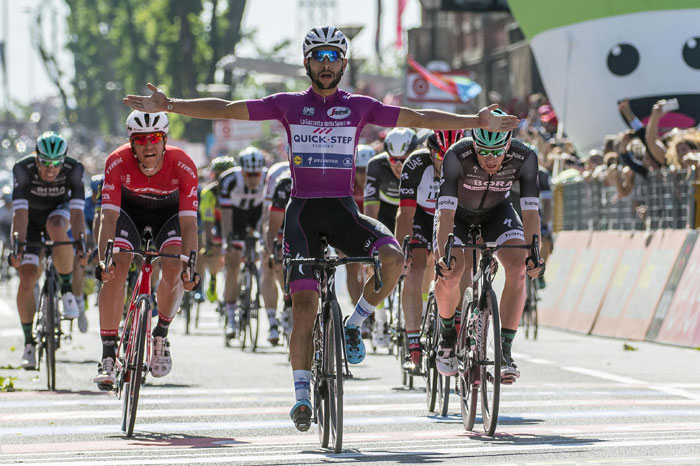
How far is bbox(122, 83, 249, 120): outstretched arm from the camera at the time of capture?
9469 mm

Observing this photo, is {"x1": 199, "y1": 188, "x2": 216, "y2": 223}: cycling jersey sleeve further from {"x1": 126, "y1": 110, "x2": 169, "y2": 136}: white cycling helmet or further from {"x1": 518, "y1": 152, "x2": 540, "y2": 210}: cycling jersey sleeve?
{"x1": 518, "y1": 152, "x2": 540, "y2": 210}: cycling jersey sleeve

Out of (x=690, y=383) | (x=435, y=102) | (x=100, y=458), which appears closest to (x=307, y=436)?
(x=100, y=458)

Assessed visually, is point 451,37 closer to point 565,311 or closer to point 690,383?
point 565,311

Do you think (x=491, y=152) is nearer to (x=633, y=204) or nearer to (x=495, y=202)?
(x=495, y=202)

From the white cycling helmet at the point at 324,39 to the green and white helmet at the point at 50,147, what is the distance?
213 inches

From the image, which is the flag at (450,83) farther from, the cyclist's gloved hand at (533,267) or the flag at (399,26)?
the cyclist's gloved hand at (533,267)

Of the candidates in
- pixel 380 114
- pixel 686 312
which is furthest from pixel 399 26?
pixel 380 114

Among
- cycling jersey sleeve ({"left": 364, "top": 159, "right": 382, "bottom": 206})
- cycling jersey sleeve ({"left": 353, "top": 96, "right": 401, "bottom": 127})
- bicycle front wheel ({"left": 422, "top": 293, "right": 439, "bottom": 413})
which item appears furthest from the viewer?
cycling jersey sleeve ({"left": 364, "top": 159, "right": 382, "bottom": 206})

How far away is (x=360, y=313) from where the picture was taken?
9.99 meters

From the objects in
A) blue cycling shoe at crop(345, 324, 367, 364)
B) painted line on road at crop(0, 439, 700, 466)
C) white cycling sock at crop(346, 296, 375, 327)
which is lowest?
painted line on road at crop(0, 439, 700, 466)

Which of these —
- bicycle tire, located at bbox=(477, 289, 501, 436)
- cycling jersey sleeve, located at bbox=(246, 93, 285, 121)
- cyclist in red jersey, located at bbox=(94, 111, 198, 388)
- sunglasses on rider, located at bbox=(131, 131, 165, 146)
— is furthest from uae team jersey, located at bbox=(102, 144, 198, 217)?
bicycle tire, located at bbox=(477, 289, 501, 436)

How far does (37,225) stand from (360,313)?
633 centimetres

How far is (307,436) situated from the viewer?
10.6 metres

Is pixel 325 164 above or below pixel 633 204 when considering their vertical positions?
above
